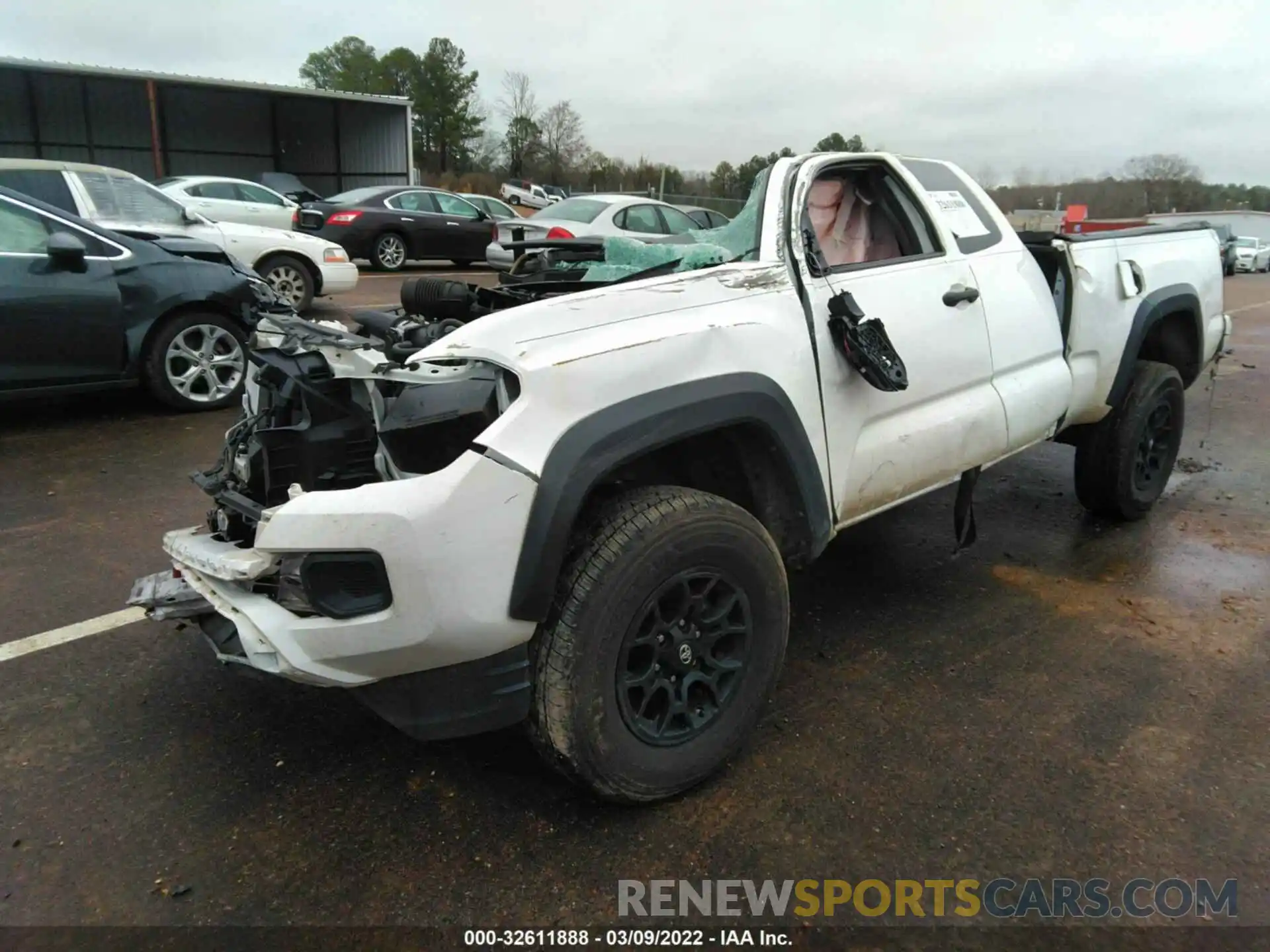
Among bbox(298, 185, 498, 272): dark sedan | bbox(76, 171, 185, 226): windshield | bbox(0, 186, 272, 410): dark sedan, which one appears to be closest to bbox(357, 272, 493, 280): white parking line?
bbox(298, 185, 498, 272): dark sedan

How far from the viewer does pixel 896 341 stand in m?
3.11

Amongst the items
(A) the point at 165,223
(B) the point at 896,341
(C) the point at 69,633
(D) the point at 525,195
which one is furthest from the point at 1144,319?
(D) the point at 525,195

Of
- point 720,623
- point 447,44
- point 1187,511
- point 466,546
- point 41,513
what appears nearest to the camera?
point 466,546

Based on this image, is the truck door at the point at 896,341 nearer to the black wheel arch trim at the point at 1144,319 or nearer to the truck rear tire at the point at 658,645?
the truck rear tire at the point at 658,645

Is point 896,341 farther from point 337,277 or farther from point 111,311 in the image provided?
point 337,277

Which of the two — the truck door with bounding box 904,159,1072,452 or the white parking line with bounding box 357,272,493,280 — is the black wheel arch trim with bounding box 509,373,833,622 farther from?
the white parking line with bounding box 357,272,493,280

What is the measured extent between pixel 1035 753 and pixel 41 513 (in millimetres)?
4637

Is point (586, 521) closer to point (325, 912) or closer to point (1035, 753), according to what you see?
point (325, 912)

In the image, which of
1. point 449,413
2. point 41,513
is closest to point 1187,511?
point 449,413

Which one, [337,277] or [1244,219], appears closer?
[337,277]

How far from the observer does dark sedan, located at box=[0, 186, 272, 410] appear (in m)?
5.61

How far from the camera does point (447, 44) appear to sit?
6562 centimetres

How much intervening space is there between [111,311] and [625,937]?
5501 millimetres

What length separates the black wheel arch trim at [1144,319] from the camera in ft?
14.3
